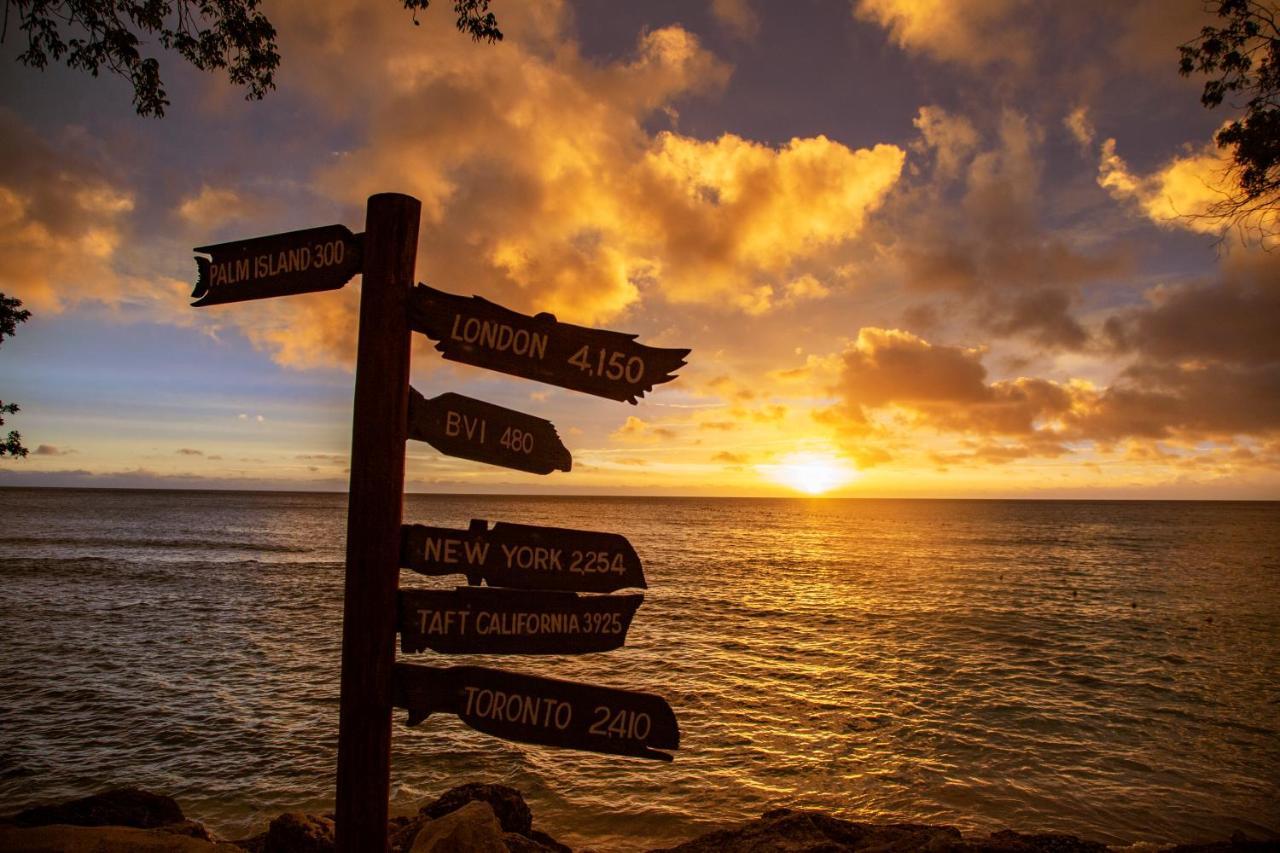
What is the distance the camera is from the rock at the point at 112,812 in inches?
269

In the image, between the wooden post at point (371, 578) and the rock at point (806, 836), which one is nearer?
the wooden post at point (371, 578)

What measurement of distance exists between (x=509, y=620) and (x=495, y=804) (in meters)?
5.02

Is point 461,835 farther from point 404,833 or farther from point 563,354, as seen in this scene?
point 563,354

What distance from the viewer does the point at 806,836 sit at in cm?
667

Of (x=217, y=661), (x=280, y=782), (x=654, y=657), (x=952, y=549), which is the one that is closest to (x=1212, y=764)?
(x=654, y=657)

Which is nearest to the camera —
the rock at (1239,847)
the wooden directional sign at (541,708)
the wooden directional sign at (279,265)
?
the wooden directional sign at (541,708)

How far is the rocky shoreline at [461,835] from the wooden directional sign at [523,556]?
2.82 m

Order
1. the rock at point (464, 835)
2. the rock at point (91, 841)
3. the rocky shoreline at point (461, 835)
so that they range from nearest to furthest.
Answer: the rock at point (91, 841) < the rocky shoreline at point (461, 835) < the rock at point (464, 835)

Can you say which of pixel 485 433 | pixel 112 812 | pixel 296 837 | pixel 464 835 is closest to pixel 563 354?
pixel 485 433

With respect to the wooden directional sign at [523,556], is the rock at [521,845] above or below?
below

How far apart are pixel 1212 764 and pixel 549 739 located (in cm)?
1382

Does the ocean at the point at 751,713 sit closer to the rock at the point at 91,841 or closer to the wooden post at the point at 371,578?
the rock at the point at 91,841

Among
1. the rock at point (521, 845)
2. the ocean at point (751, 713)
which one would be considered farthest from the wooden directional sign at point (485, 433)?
the ocean at point (751, 713)

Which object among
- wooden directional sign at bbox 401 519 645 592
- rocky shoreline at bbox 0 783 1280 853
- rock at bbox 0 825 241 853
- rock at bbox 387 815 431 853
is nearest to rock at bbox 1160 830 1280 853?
rocky shoreline at bbox 0 783 1280 853
